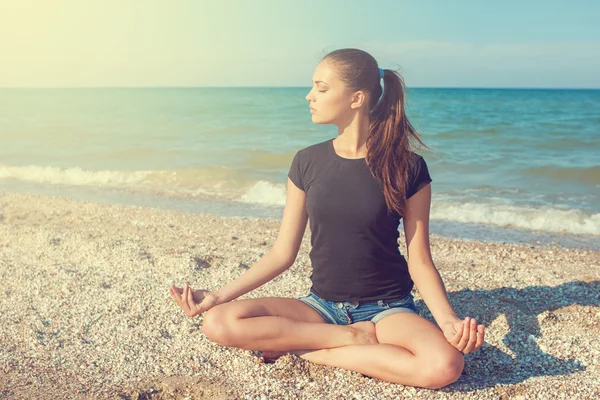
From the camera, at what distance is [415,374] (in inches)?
130

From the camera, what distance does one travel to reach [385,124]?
3623 millimetres

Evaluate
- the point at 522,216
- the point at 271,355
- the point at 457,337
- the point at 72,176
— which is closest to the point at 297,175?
the point at 271,355

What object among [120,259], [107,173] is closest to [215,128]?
[107,173]

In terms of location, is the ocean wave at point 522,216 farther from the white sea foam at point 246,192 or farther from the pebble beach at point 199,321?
the pebble beach at point 199,321

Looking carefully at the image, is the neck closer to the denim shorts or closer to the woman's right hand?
the denim shorts

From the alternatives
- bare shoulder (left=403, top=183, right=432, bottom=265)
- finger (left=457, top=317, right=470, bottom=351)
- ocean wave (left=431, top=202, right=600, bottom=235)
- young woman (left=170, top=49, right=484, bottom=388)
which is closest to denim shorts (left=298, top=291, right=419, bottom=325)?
young woman (left=170, top=49, right=484, bottom=388)

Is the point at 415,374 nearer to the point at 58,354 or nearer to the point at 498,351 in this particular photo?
the point at 498,351

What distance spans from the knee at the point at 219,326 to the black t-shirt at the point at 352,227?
644mm

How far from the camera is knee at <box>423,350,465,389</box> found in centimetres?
324

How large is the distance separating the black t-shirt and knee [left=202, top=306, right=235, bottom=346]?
2.11 ft

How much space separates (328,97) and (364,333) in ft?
4.76

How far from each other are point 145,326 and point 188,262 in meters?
1.49

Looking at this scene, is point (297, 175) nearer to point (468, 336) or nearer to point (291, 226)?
point (291, 226)

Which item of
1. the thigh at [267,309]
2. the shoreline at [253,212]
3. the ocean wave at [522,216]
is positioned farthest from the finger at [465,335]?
the ocean wave at [522,216]
